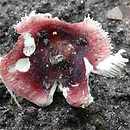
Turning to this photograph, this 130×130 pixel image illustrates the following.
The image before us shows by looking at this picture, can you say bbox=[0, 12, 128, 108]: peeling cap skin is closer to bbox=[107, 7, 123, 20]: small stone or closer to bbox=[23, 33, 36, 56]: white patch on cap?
bbox=[23, 33, 36, 56]: white patch on cap

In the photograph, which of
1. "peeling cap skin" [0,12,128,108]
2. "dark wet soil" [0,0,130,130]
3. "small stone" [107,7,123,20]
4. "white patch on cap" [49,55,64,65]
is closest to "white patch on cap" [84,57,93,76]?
"peeling cap skin" [0,12,128,108]

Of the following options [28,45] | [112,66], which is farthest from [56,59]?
[112,66]

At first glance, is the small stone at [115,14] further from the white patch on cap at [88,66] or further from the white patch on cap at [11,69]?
the white patch on cap at [11,69]

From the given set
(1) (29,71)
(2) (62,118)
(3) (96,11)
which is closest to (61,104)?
(2) (62,118)

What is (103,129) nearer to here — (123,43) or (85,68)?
(85,68)

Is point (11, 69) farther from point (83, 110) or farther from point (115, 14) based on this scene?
point (115, 14)

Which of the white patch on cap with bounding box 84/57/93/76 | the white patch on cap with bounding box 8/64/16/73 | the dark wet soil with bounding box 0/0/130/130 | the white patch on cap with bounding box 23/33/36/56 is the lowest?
the dark wet soil with bounding box 0/0/130/130
